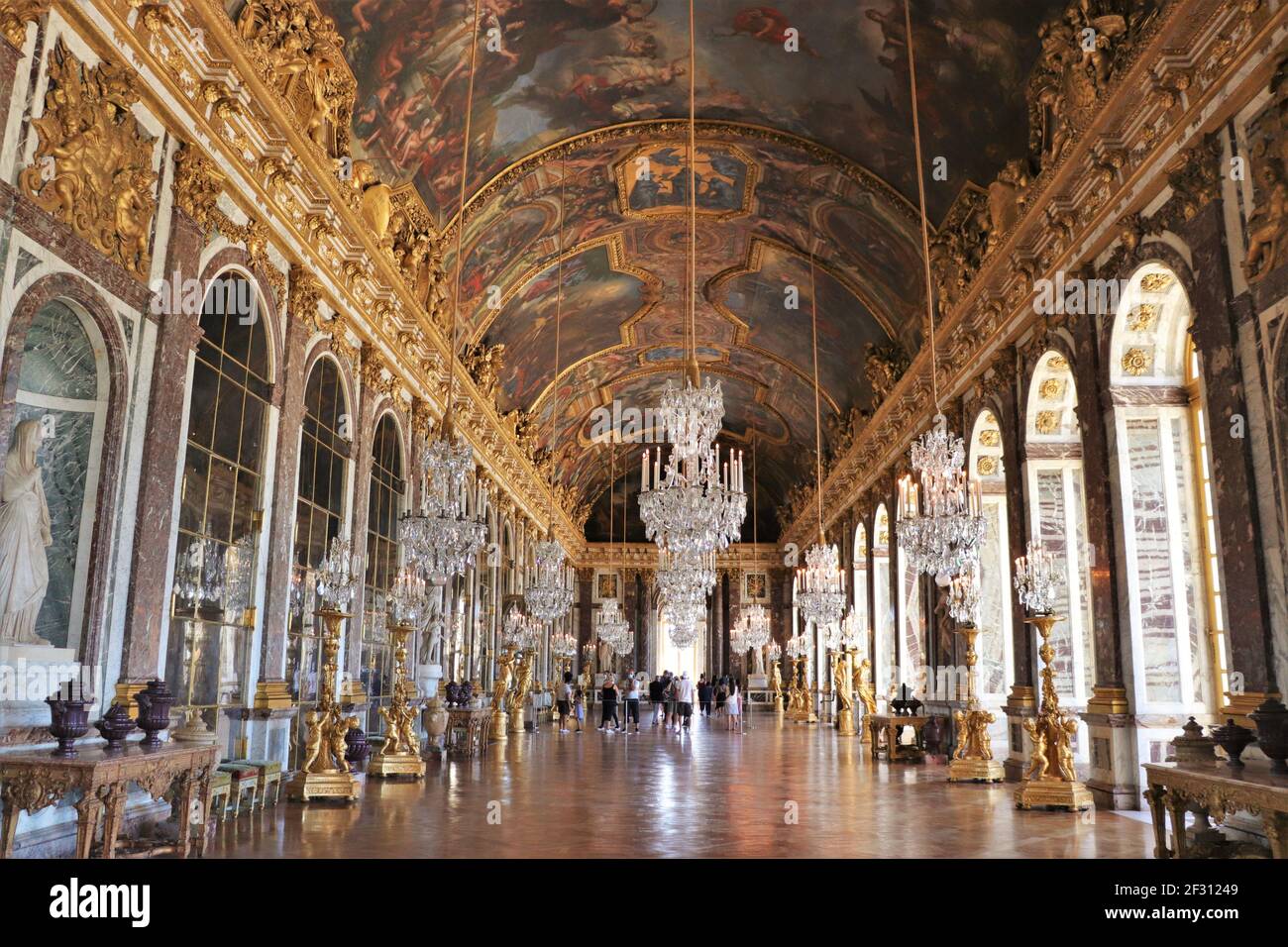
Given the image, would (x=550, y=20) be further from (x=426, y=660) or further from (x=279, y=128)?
(x=426, y=660)

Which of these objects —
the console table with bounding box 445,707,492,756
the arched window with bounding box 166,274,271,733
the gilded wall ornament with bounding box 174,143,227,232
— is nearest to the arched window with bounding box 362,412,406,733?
the console table with bounding box 445,707,492,756

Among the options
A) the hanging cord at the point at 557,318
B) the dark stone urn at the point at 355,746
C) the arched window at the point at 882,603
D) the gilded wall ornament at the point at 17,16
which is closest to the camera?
the gilded wall ornament at the point at 17,16

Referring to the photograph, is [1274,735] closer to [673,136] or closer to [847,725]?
[673,136]

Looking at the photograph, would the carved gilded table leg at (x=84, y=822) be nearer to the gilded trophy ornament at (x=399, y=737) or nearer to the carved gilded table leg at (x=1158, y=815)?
the gilded trophy ornament at (x=399, y=737)

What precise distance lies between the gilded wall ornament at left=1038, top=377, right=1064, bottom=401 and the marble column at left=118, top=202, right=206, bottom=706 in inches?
376

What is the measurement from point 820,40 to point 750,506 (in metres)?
28.1

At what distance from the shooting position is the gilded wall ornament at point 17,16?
5.58 m

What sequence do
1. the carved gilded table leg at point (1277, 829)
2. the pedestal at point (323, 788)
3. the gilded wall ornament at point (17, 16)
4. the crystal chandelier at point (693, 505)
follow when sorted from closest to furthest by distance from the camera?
the carved gilded table leg at point (1277, 829), the gilded wall ornament at point (17, 16), the pedestal at point (323, 788), the crystal chandelier at point (693, 505)

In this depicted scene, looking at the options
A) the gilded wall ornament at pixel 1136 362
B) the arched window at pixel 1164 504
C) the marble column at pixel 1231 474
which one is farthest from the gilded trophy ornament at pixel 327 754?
the gilded wall ornament at pixel 1136 362

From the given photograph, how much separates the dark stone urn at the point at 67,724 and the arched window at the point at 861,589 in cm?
1849

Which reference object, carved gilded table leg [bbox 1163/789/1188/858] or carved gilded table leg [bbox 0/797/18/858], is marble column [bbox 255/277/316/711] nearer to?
carved gilded table leg [bbox 0/797/18/858]
